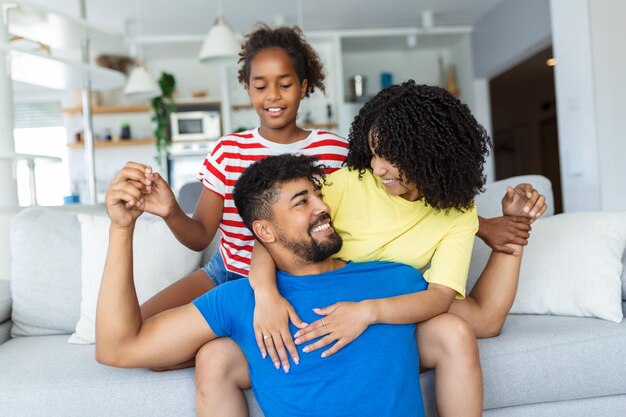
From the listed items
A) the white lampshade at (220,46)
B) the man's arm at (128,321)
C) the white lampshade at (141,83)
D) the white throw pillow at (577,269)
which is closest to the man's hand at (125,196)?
the man's arm at (128,321)

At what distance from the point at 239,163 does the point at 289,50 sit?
0.37 metres

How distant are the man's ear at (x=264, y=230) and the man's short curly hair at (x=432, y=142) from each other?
321 millimetres

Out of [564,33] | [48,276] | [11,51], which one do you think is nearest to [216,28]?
[11,51]

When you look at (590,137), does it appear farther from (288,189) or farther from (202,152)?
(202,152)

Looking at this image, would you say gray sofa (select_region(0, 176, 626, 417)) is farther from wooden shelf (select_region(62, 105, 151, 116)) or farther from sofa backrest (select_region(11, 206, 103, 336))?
wooden shelf (select_region(62, 105, 151, 116))

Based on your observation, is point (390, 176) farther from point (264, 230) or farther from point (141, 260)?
point (141, 260)

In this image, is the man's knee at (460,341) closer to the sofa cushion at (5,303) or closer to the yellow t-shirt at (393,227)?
the yellow t-shirt at (393,227)

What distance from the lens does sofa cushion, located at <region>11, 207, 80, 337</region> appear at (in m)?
2.11

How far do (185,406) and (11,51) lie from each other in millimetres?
2450

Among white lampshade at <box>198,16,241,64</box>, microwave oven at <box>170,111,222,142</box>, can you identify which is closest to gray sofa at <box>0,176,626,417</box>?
white lampshade at <box>198,16,241,64</box>

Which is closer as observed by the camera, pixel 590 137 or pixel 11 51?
Result: pixel 11 51

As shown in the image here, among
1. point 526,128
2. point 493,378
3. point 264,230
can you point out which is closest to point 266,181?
point 264,230

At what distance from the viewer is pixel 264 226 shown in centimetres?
150

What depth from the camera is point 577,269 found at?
1.96 metres
